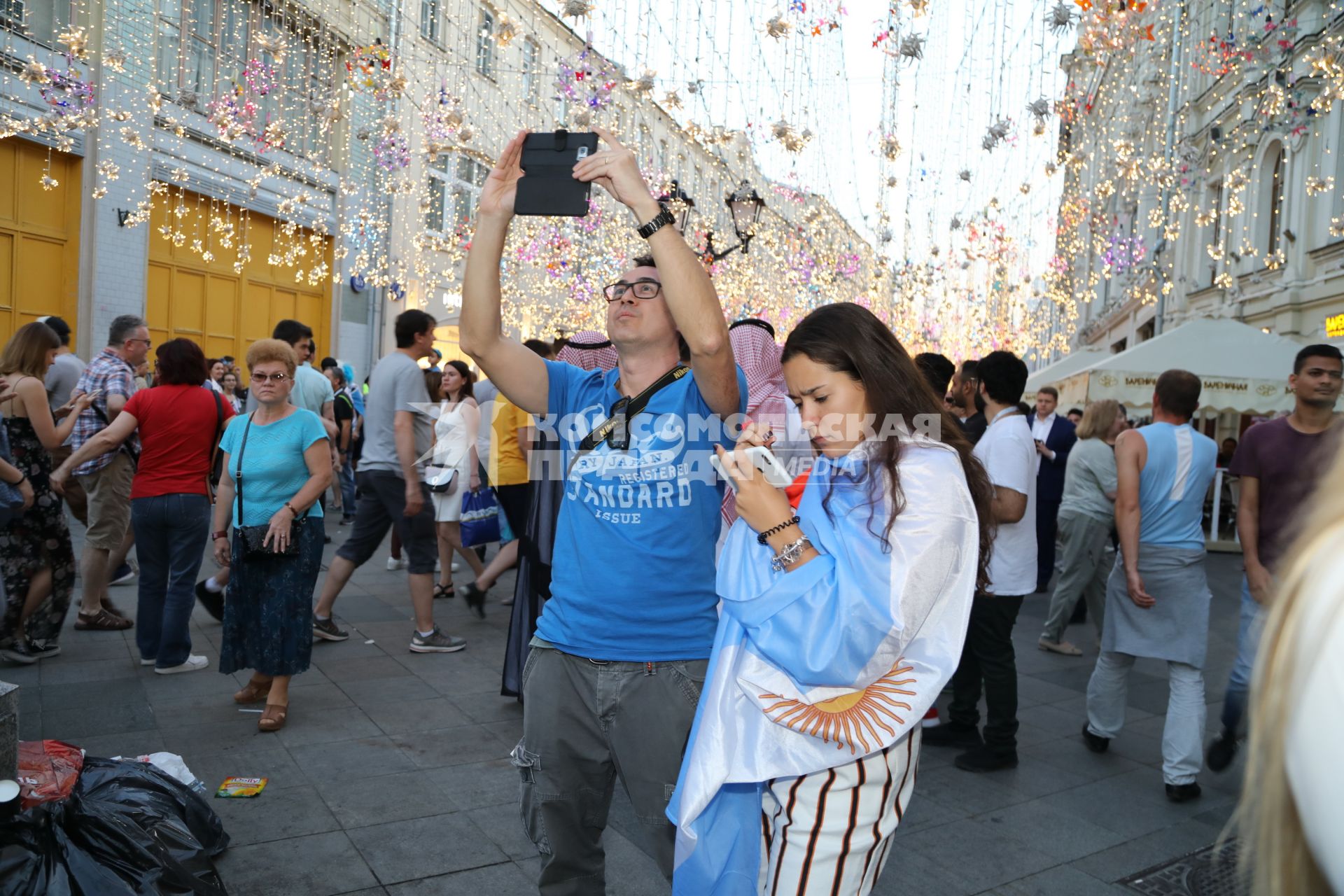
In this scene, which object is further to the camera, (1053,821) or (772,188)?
(772,188)

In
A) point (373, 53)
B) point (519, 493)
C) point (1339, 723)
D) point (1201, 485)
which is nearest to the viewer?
point (1339, 723)

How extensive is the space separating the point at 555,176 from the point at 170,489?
3.71 metres

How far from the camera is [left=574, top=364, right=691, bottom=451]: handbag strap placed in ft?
7.82

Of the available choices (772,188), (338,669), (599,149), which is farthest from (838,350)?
(772,188)

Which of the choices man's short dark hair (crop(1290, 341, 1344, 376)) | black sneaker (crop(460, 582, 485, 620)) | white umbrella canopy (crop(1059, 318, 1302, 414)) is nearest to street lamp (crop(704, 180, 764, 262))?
black sneaker (crop(460, 582, 485, 620))

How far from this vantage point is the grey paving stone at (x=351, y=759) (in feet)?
13.0

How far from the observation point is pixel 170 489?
16.5 ft

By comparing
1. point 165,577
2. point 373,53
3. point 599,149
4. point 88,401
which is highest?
point 373,53

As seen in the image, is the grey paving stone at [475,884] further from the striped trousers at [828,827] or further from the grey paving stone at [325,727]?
the striped trousers at [828,827]

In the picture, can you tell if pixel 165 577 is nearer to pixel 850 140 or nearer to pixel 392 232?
pixel 850 140

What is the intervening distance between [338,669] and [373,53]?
538 cm

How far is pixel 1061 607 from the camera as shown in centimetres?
671

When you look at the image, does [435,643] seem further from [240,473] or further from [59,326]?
[59,326]

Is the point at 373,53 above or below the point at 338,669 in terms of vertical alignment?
above
